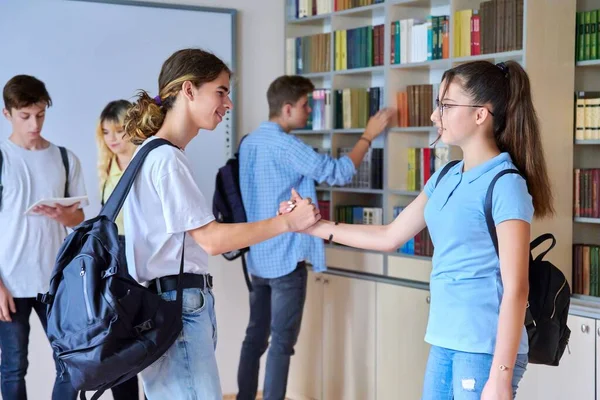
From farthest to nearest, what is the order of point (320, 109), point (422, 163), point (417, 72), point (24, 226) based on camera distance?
point (320, 109)
point (417, 72)
point (422, 163)
point (24, 226)

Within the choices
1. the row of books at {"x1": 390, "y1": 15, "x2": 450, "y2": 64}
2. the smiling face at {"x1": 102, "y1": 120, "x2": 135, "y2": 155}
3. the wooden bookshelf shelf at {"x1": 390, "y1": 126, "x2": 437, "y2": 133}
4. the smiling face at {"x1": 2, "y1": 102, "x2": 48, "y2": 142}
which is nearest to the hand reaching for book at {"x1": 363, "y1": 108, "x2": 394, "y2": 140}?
the wooden bookshelf shelf at {"x1": 390, "y1": 126, "x2": 437, "y2": 133}

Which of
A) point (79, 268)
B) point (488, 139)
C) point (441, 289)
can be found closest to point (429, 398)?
point (441, 289)

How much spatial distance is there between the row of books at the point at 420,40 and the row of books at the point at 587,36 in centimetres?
62

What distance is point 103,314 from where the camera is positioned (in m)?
2.20

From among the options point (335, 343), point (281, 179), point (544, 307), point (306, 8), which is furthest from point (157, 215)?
point (306, 8)

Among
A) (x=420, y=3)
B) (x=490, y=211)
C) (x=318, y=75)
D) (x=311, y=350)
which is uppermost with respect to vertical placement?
(x=420, y=3)

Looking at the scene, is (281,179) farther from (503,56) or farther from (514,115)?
(514,115)

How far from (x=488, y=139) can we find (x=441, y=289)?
1.53ft

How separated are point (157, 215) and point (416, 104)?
235 cm

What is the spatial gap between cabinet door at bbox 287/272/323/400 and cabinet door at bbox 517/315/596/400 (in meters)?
1.45

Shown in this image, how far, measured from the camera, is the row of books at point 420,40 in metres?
4.25

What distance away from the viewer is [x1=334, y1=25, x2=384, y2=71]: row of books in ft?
15.2

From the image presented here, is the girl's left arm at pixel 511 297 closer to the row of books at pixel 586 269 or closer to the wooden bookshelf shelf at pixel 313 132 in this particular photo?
the row of books at pixel 586 269

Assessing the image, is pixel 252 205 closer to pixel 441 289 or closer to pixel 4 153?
pixel 4 153
